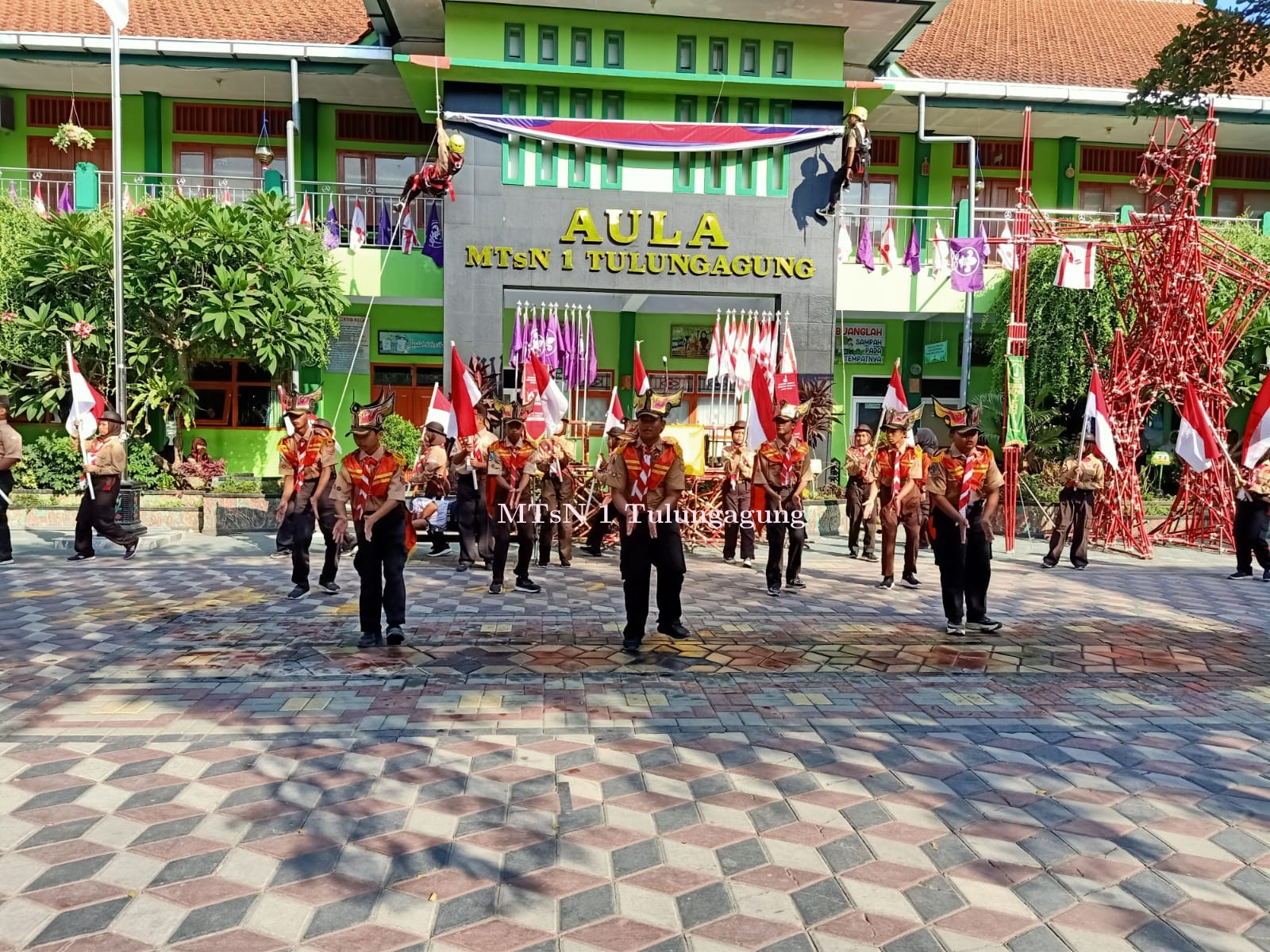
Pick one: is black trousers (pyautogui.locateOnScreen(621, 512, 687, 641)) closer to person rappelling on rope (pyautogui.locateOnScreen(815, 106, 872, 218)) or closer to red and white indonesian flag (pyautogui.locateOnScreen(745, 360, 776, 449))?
red and white indonesian flag (pyautogui.locateOnScreen(745, 360, 776, 449))

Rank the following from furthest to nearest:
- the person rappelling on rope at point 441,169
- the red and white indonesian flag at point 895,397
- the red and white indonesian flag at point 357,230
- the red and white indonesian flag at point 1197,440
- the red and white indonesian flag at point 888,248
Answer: the red and white indonesian flag at point 888,248 → the red and white indonesian flag at point 357,230 → the person rappelling on rope at point 441,169 → the red and white indonesian flag at point 895,397 → the red and white indonesian flag at point 1197,440

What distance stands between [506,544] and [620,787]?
5128 millimetres

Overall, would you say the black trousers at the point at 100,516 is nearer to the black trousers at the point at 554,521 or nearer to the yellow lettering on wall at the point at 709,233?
the black trousers at the point at 554,521

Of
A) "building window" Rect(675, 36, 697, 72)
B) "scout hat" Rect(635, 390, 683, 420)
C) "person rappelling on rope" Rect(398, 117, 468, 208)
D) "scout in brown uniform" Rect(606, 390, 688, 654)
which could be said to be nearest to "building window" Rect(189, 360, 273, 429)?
"person rappelling on rope" Rect(398, 117, 468, 208)

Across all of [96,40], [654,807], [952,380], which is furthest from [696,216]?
[654,807]

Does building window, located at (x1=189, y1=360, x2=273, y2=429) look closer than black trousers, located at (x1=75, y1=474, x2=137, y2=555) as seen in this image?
No

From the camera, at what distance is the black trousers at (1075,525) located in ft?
40.5

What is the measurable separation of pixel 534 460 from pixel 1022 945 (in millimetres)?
7884

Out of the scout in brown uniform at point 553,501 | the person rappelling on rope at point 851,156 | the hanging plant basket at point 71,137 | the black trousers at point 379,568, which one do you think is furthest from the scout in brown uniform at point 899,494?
the hanging plant basket at point 71,137

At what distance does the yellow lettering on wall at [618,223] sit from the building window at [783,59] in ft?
11.6

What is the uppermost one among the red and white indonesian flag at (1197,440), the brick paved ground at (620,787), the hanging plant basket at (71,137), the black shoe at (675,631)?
the hanging plant basket at (71,137)

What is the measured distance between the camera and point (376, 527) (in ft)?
23.8

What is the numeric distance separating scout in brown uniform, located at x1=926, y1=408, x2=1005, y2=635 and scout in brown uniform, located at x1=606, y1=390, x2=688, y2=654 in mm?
2304

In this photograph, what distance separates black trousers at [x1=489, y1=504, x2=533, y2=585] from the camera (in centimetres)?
941
